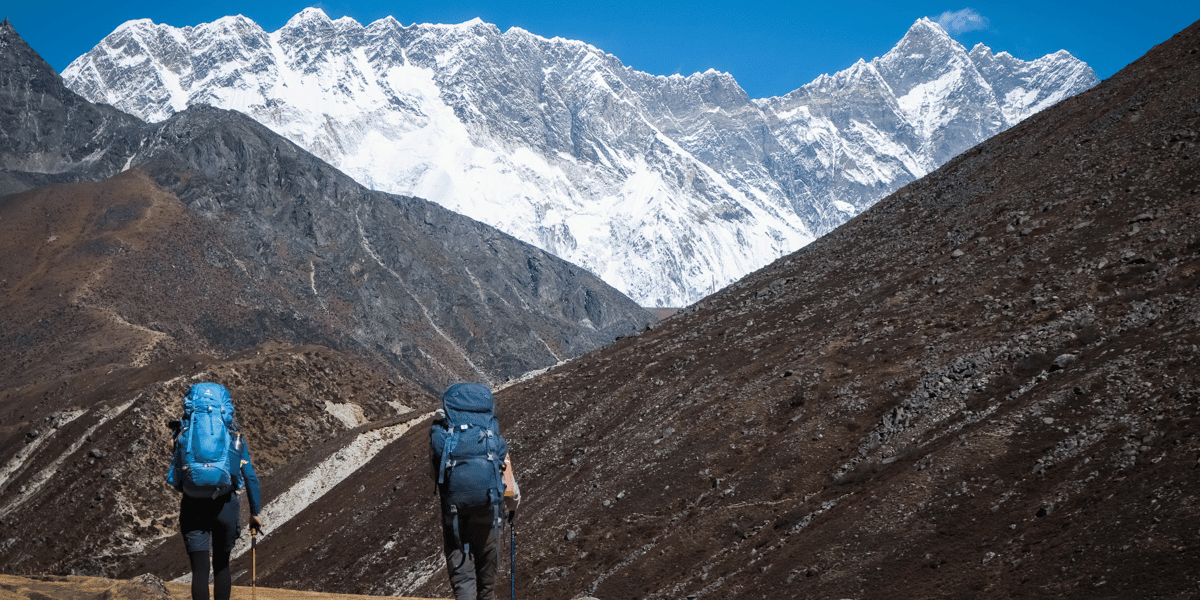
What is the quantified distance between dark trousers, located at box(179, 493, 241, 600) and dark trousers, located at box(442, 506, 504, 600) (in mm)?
2545

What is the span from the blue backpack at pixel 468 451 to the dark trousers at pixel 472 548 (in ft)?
0.52

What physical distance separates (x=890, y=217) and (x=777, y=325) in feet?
35.5

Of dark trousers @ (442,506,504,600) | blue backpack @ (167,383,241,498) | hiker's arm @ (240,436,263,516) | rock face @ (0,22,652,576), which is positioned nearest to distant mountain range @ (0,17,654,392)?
rock face @ (0,22,652,576)

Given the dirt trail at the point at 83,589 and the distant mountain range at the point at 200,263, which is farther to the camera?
the distant mountain range at the point at 200,263

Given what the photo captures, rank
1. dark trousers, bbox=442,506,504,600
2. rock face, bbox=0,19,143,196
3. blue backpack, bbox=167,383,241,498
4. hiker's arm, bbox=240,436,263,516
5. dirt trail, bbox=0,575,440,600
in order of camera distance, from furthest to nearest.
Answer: rock face, bbox=0,19,143,196
dirt trail, bbox=0,575,440,600
hiker's arm, bbox=240,436,263,516
blue backpack, bbox=167,383,241,498
dark trousers, bbox=442,506,504,600

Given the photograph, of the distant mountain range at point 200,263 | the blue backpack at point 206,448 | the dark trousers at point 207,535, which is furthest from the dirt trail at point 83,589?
the distant mountain range at point 200,263

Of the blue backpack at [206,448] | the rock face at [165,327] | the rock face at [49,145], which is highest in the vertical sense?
the rock face at [49,145]

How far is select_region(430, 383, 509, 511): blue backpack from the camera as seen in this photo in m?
11.4

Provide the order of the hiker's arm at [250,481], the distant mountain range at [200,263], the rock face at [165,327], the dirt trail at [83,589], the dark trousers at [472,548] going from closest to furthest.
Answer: the dark trousers at [472,548]
the hiker's arm at [250,481]
the dirt trail at [83,589]
the rock face at [165,327]
the distant mountain range at [200,263]

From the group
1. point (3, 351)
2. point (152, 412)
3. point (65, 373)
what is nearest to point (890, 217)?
point (152, 412)

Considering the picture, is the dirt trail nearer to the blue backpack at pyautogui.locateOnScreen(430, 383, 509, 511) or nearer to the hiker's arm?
the hiker's arm

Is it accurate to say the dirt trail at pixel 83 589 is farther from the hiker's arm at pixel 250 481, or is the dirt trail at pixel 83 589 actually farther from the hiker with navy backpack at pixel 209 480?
the hiker's arm at pixel 250 481

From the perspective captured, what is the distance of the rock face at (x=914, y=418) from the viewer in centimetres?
1844

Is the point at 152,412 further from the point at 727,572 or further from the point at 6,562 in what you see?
the point at 727,572
